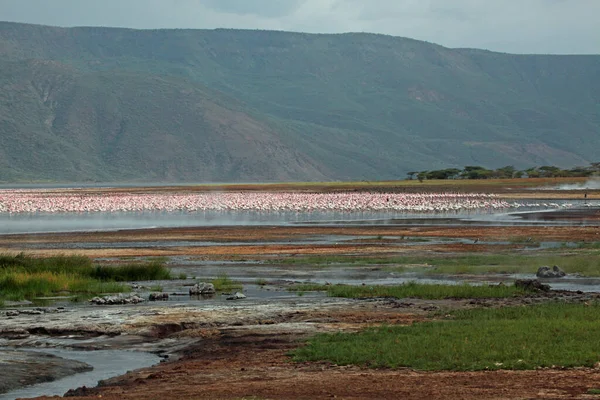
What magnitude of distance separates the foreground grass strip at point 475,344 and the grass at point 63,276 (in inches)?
444

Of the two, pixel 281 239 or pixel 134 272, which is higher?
pixel 281 239

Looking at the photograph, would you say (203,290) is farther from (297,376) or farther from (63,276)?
(297,376)

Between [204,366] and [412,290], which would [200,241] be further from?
[204,366]

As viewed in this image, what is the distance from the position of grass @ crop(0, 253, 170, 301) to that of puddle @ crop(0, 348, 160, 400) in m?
8.25

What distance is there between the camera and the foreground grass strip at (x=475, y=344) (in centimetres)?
1565

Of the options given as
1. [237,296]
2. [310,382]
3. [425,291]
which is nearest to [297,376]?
[310,382]

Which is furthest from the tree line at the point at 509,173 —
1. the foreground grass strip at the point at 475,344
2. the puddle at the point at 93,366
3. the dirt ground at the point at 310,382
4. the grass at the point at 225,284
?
the dirt ground at the point at 310,382

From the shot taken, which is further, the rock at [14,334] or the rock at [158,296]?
the rock at [158,296]

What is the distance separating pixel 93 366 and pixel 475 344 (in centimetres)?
604

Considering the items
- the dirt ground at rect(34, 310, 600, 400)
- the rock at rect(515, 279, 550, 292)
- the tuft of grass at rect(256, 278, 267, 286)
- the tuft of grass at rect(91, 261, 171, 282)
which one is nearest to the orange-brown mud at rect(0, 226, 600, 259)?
the tuft of grass at rect(91, 261, 171, 282)

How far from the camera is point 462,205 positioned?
265ft

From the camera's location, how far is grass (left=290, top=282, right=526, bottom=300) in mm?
24500

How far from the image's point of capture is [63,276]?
2942cm

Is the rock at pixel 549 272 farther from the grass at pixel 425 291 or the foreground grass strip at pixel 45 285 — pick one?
the foreground grass strip at pixel 45 285
